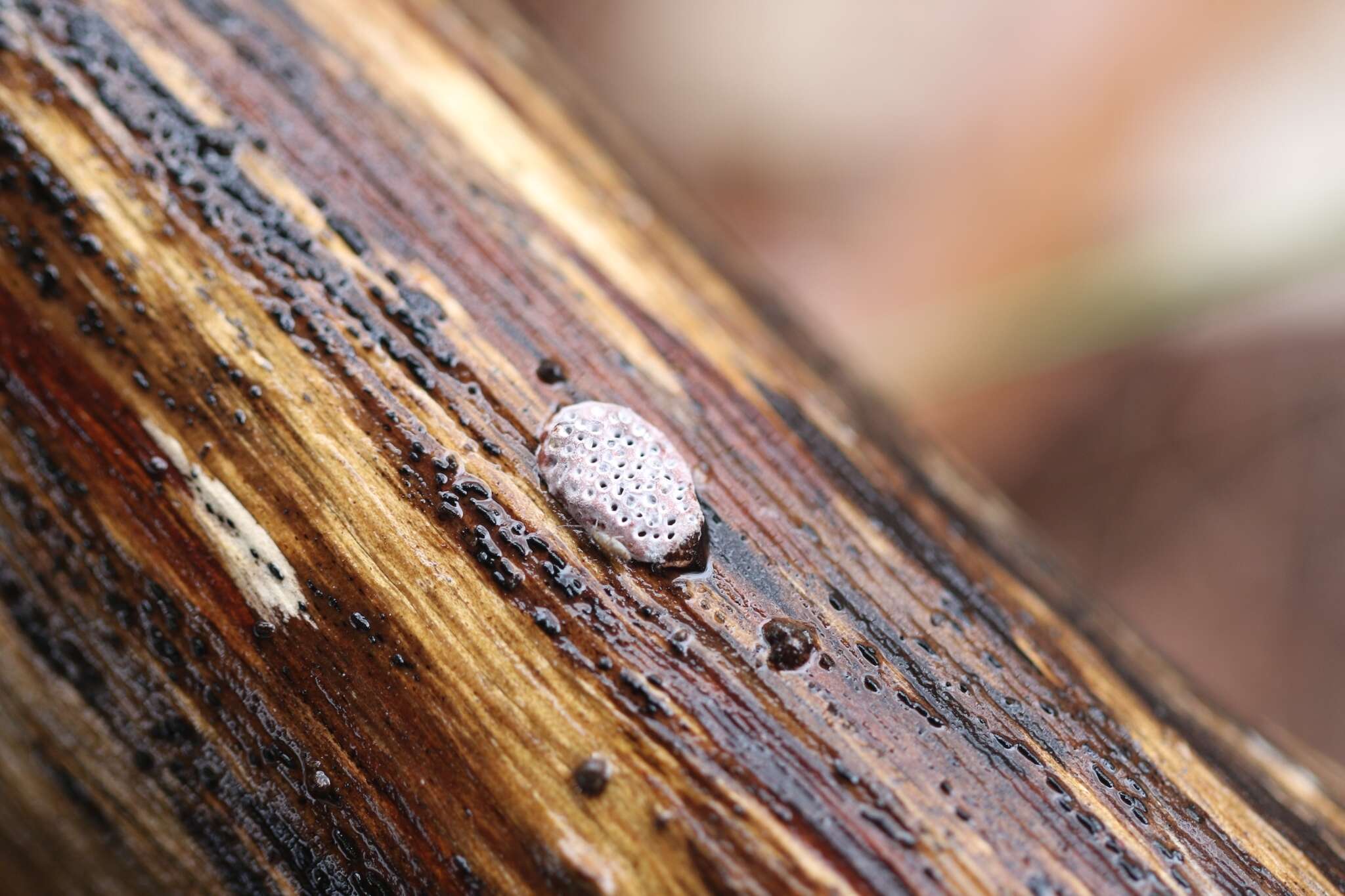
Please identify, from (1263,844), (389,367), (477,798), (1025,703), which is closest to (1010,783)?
(1025,703)

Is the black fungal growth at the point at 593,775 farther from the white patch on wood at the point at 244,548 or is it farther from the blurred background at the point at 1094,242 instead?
the blurred background at the point at 1094,242

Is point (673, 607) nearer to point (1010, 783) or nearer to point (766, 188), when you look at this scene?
point (1010, 783)

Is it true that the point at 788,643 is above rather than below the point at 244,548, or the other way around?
above

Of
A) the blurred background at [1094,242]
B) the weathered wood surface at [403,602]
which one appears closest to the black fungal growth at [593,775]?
the weathered wood surface at [403,602]

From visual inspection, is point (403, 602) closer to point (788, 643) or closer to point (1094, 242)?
point (788, 643)

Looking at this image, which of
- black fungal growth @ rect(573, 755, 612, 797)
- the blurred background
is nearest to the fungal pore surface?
black fungal growth @ rect(573, 755, 612, 797)

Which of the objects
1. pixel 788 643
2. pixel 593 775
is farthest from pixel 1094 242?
pixel 593 775
